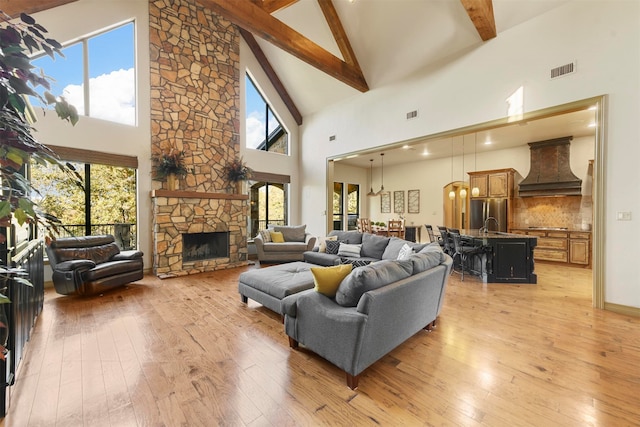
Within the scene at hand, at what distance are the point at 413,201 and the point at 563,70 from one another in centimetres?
586

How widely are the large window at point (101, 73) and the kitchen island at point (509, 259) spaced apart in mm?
7313

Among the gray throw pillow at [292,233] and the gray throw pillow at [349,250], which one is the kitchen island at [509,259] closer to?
the gray throw pillow at [349,250]

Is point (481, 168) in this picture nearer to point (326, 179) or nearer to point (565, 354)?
point (326, 179)

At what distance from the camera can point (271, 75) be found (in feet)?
25.2

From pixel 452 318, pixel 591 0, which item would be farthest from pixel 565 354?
pixel 591 0

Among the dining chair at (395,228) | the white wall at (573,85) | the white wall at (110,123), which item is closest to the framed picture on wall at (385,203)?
the dining chair at (395,228)

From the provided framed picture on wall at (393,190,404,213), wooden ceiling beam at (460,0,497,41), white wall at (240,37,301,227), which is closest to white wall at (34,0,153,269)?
white wall at (240,37,301,227)

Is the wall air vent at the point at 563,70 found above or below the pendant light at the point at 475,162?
above

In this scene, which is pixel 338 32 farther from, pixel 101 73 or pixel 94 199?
pixel 94 199

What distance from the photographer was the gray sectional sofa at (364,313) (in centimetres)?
197

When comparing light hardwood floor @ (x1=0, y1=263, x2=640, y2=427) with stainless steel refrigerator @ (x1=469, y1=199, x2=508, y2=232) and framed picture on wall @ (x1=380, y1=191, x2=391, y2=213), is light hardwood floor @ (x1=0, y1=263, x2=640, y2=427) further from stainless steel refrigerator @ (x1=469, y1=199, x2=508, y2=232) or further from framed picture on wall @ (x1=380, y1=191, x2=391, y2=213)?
framed picture on wall @ (x1=380, y1=191, x2=391, y2=213)

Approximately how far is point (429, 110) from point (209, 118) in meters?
4.88

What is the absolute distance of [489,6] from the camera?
158 inches

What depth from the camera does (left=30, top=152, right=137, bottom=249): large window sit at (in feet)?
15.3
